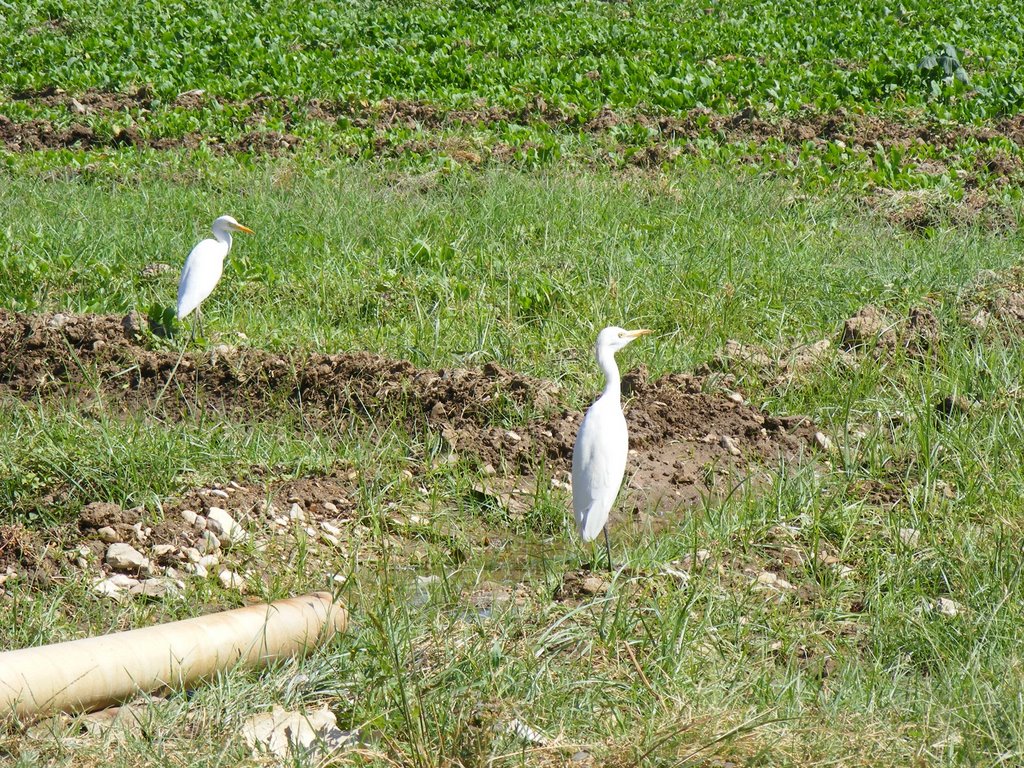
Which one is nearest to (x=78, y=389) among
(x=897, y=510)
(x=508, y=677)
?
(x=508, y=677)

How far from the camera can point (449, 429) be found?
5523 mm

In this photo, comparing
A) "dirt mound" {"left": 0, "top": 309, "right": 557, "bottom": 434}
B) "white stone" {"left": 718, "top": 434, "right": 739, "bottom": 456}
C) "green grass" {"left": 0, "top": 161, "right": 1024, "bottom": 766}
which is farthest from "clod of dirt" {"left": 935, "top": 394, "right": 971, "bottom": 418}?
"dirt mound" {"left": 0, "top": 309, "right": 557, "bottom": 434}

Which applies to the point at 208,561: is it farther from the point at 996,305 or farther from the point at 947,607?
the point at 996,305

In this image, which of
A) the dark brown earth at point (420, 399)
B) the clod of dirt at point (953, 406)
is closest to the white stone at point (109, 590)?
the dark brown earth at point (420, 399)

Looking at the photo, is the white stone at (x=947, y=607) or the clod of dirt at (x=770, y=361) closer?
the white stone at (x=947, y=607)

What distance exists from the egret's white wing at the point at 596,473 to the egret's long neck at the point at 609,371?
26 cm

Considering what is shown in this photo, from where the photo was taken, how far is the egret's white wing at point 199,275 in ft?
20.8

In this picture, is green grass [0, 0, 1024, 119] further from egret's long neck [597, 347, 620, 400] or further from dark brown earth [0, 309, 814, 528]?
egret's long neck [597, 347, 620, 400]

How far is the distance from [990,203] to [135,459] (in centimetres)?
692

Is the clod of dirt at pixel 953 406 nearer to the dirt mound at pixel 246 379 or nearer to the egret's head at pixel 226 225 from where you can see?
the dirt mound at pixel 246 379

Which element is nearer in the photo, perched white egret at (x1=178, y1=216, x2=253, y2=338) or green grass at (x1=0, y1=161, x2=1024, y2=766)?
green grass at (x1=0, y1=161, x2=1024, y2=766)

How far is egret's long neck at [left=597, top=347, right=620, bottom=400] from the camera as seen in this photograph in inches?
182

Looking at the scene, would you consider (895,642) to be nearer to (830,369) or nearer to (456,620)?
(456,620)

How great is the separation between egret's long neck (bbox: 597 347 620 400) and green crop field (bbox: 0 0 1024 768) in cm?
63
